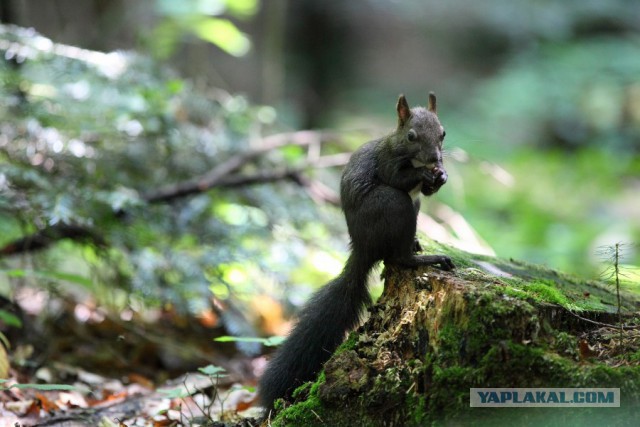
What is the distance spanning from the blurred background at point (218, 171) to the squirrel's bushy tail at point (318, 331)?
3.25ft

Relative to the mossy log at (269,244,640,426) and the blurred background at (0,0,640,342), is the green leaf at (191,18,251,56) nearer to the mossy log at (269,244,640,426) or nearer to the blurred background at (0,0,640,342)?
the blurred background at (0,0,640,342)

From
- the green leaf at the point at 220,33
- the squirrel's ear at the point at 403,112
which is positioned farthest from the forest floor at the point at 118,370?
the green leaf at the point at 220,33

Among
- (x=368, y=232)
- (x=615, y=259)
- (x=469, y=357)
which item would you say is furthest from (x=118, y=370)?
(x=615, y=259)

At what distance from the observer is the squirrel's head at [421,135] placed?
3.02 m

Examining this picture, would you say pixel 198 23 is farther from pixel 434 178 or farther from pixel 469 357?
pixel 469 357

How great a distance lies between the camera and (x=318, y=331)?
268cm

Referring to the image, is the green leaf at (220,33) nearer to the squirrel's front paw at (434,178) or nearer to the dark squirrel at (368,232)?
the dark squirrel at (368,232)

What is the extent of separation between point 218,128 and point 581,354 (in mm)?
3519

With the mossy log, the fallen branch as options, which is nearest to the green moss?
the mossy log

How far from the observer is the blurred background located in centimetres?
393

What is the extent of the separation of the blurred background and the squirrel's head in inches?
22.7

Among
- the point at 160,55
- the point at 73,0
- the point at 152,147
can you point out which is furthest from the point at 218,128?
the point at 73,0

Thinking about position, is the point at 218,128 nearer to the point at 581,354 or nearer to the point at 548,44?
the point at 581,354

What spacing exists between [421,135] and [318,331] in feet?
3.43
